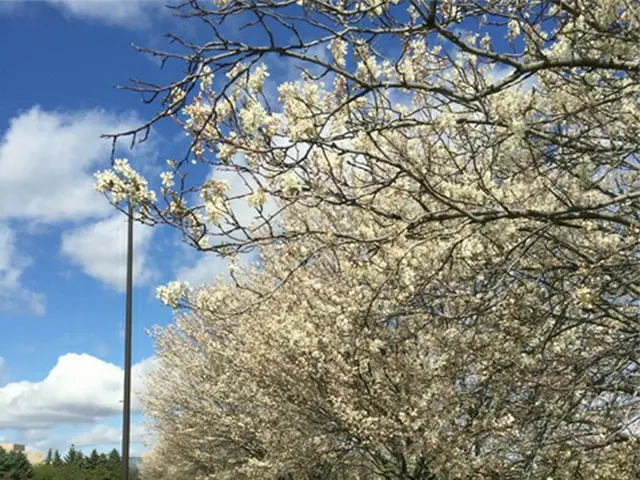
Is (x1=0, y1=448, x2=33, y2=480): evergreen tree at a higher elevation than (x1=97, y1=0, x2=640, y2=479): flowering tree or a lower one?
higher

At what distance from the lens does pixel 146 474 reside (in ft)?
124

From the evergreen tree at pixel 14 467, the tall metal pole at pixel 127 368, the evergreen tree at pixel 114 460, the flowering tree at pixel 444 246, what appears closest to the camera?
the flowering tree at pixel 444 246

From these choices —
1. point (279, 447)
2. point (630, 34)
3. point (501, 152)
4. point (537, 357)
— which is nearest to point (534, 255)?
point (537, 357)

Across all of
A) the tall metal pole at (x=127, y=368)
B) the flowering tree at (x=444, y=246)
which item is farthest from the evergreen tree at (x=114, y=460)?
the flowering tree at (x=444, y=246)

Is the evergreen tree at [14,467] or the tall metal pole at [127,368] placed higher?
the evergreen tree at [14,467]

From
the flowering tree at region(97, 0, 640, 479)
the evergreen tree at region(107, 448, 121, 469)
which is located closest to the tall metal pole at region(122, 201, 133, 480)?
the flowering tree at region(97, 0, 640, 479)

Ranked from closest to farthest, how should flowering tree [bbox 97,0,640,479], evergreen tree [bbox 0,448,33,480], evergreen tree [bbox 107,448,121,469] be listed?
flowering tree [bbox 97,0,640,479] → evergreen tree [bbox 0,448,33,480] → evergreen tree [bbox 107,448,121,469]

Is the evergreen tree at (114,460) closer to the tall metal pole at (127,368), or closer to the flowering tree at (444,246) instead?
the tall metal pole at (127,368)

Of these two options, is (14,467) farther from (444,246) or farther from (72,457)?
(444,246)

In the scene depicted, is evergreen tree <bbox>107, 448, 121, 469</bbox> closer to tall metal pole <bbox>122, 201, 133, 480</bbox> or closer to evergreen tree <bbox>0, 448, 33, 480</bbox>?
evergreen tree <bbox>0, 448, 33, 480</bbox>

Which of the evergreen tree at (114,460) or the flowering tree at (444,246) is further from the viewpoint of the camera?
the evergreen tree at (114,460)

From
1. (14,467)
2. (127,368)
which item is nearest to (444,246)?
(127,368)

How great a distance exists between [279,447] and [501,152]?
936 centimetres

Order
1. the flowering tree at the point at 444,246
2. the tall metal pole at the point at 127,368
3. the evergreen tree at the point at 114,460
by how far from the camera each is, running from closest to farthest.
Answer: the flowering tree at the point at 444,246
the tall metal pole at the point at 127,368
the evergreen tree at the point at 114,460
